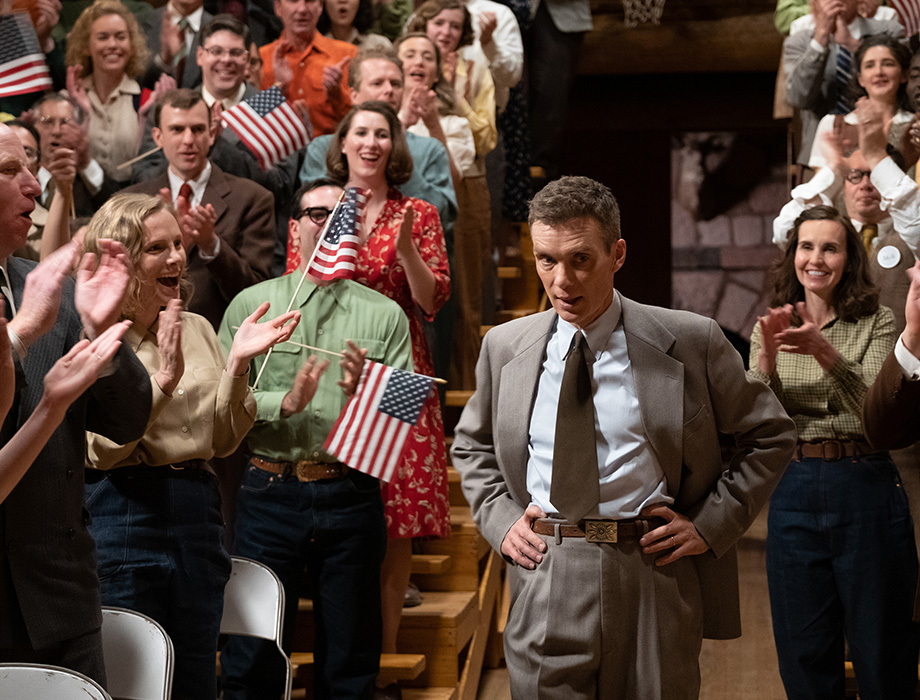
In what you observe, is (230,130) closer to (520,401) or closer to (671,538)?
(520,401)

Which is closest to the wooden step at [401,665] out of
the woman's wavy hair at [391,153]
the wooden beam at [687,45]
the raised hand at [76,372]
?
the woman's wavy hair at [391,153]

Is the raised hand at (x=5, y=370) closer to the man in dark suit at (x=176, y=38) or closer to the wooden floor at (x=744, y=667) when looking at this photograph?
the wooden floor at (x=744, y=667)

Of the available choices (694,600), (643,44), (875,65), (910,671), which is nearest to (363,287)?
(694,600)

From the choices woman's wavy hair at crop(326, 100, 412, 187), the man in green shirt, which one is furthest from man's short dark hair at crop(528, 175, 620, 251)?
woman's wavy hair at crop(326, 100, 412, 187)

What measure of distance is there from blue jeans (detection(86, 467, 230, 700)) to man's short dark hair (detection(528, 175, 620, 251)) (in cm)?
110

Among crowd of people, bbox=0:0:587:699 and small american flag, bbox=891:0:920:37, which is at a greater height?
small american flag, bbox=891:0:920:37

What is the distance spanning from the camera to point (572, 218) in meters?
2.43

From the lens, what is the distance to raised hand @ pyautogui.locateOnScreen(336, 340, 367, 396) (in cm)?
333

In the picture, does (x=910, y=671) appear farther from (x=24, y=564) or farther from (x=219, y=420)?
(x=24, y=564)

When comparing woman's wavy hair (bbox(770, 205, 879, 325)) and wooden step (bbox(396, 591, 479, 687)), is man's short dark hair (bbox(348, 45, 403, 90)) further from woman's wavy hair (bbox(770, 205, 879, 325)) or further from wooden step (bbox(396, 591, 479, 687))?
wooden step (bbox(396, 591, 479, 687))

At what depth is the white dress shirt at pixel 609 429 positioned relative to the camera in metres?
2.47

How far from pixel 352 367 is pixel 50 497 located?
1.24 m

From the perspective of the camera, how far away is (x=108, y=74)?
17.5 feet

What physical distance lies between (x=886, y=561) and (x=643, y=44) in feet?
20.1
